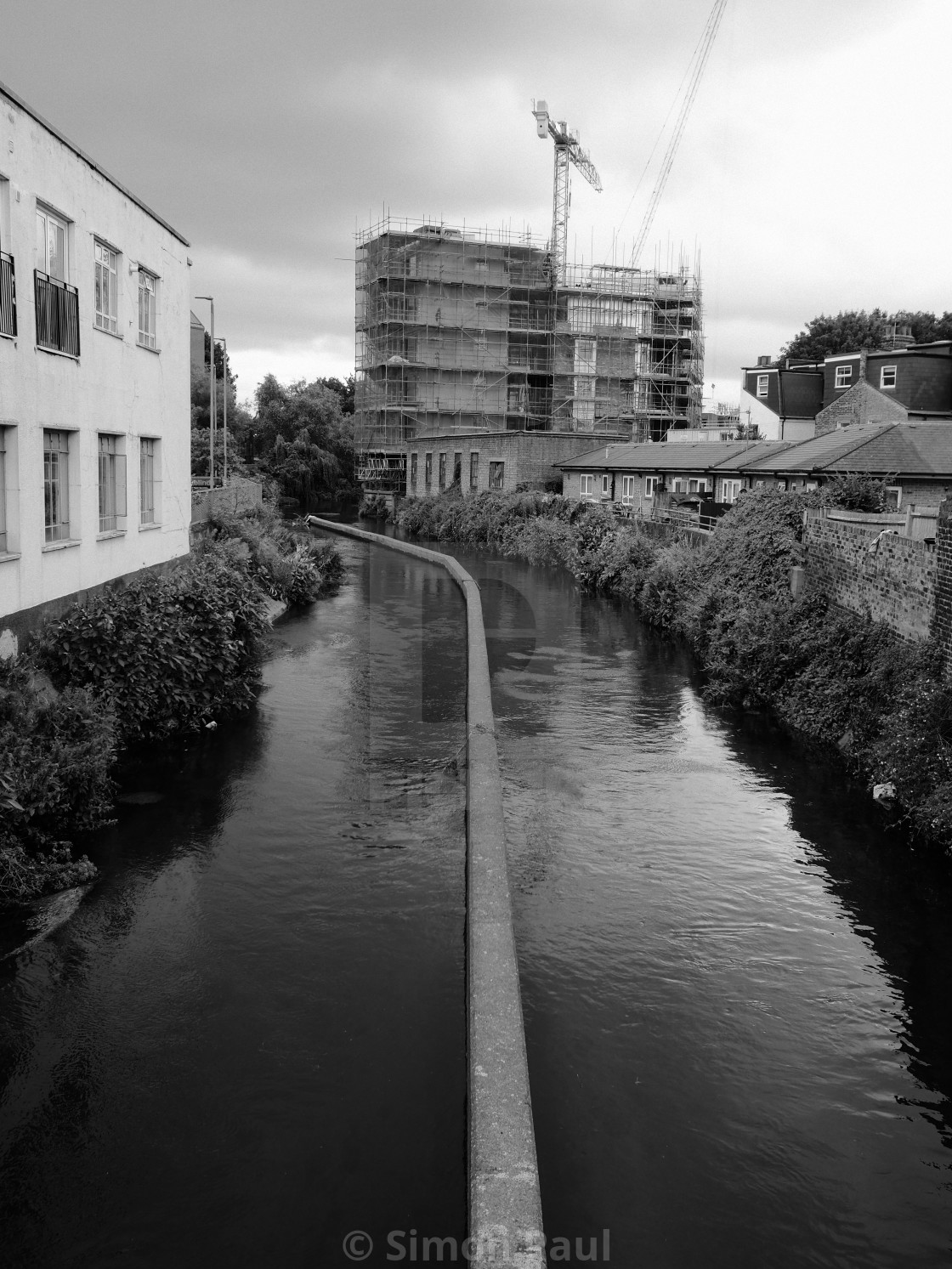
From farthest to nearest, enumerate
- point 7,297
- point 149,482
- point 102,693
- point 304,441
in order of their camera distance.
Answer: point 304,441
point 149,482
point 102,693
point 7,297

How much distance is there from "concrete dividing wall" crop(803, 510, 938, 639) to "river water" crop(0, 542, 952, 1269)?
7.62 ft

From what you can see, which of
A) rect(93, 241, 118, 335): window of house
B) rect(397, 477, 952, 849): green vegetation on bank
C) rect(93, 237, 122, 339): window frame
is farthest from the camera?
rect(93, 241, 118, 335): window of house

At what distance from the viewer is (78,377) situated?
1424 cm

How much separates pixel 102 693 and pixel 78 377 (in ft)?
15.6

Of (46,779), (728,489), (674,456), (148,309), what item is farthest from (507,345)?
(46,779)

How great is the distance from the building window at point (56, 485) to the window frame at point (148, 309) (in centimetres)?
384

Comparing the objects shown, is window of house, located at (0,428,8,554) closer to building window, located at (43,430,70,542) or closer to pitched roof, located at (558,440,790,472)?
building window, located at (43,430,70,542)

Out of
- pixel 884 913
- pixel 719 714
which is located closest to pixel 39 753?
pixel 884 913

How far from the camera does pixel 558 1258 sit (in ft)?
18.1

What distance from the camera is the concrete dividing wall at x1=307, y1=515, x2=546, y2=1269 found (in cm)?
492

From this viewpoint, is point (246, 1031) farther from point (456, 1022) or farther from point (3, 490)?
point (3, 490)

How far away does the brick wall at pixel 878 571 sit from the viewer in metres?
12.8

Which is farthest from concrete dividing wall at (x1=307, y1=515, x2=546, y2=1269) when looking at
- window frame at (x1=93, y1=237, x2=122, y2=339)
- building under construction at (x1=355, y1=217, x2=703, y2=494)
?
building under construction at (x1=355, y1=217, x2=703, y2=494)

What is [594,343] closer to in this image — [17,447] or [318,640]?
[318,640]
